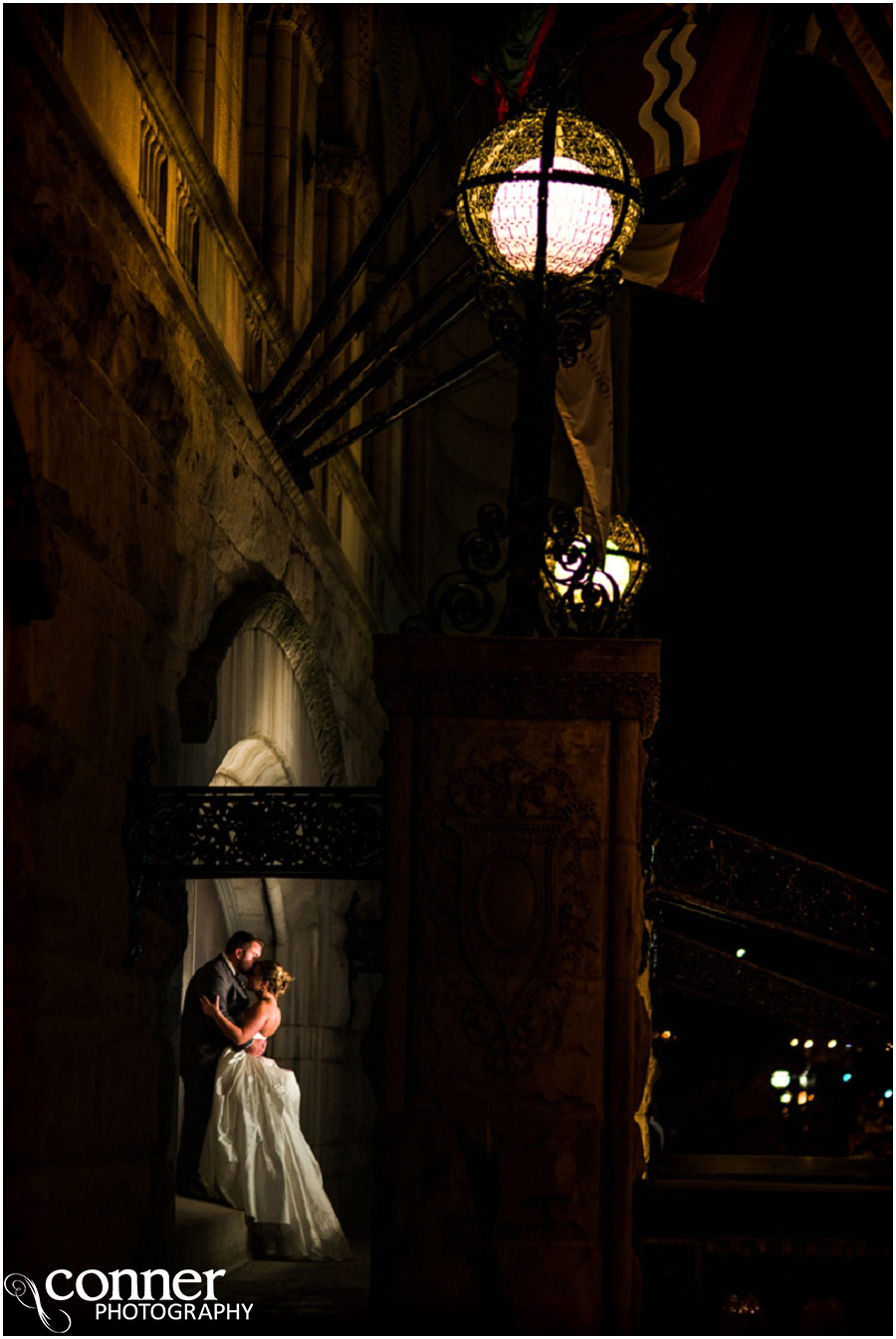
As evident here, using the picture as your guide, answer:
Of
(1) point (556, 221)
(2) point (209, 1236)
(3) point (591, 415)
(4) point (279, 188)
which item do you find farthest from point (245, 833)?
(3) point (591, 415)

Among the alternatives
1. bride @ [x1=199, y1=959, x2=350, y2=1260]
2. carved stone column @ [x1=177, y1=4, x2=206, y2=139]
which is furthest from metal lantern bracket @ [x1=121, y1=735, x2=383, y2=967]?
carved stone column @ [x1=177, y1=4, x2=206, y2=139]

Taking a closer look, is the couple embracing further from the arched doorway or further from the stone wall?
the stone wall

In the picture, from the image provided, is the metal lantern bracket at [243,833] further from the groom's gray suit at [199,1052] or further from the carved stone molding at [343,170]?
the carved stone molding at [343,170]

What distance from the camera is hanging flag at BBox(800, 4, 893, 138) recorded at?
10.9m

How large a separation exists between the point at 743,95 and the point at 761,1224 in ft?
24.4

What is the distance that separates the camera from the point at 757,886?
7.81 metres

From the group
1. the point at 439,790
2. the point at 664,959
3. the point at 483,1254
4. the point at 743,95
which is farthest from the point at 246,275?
the point at 483,1254

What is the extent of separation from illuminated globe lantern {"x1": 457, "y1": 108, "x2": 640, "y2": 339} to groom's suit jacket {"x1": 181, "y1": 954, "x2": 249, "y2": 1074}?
5.93m

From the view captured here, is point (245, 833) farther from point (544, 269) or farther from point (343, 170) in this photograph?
point (343, 170)

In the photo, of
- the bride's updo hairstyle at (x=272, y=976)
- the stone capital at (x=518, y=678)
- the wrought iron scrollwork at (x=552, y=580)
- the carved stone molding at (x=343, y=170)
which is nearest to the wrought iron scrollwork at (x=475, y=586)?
the wrought iron scrollwork at (x=552, y=580)

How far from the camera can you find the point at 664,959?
11.3 m

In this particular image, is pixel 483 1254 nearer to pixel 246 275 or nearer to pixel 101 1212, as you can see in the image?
pixel 101 1212

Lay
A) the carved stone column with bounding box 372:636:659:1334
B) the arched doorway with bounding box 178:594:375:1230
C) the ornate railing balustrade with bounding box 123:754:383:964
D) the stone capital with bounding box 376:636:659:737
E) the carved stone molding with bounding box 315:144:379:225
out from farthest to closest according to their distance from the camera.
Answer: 1. the carved stone molding with bounding box 315:144:379:225
2. the arched doorway with bounding box 178:594:375:1230
3. the ornate railing balustrade with bounding box 123:754:383:964
4. the stone capital with bounding box 376:636:659:737
5. the carved stone column with bounding box 372:636:659:1334

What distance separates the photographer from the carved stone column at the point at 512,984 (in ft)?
20.4
